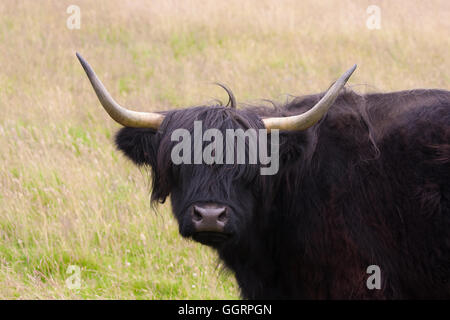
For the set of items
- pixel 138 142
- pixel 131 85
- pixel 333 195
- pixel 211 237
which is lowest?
pixel 211 237

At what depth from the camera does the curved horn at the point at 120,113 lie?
13.6 feet

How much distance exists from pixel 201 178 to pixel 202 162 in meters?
0.10

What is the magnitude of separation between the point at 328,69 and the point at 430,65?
158cm

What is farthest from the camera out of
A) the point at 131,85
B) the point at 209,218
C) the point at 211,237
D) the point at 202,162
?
the point at 131,85

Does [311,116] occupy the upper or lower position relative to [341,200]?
upper

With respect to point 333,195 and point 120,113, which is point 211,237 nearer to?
point 333,195

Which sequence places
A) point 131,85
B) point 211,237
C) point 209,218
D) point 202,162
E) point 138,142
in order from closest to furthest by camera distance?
point 209,218 → point 211,237 → point 202,162 → point 138,142 → point 131,85

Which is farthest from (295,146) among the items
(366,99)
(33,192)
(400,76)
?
(400,76)

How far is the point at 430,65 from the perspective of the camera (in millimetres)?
10391

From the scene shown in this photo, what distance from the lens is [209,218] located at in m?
3.90

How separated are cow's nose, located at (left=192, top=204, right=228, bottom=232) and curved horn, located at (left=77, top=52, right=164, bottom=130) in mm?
767

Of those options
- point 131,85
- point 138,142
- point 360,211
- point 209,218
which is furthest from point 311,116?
point 131,85

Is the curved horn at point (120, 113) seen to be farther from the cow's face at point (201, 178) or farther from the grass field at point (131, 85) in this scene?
the grass field at point (131, 85)
